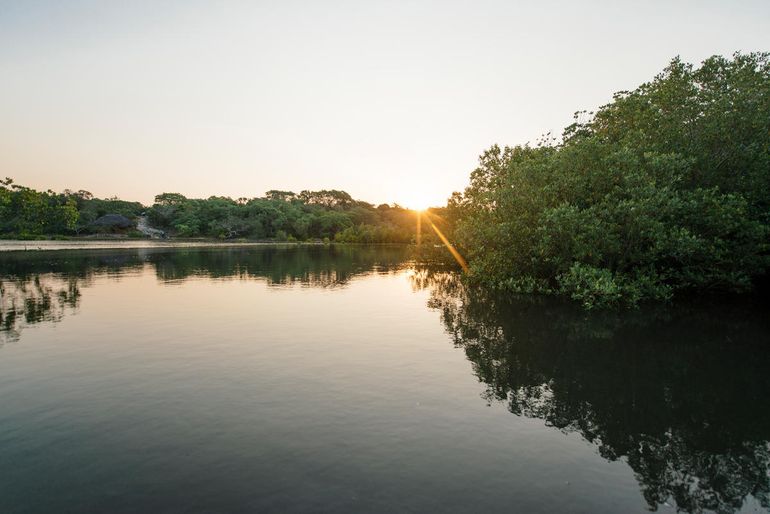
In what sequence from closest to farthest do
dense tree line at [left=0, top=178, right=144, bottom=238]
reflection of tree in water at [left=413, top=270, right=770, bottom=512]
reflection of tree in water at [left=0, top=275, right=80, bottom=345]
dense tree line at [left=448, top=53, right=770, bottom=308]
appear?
reflection of tree in water at [left=413, top=270, right=770, bottom=512]
reflection of tree in water at [left=0, top=275, right=80, bottom=345]
dense tree line at [left=448, top=53, right=770, bottom=308]
dense tree line at [left=0, top=178, right=144, bottom=238]

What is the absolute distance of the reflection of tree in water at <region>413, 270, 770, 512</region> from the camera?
1077 centimetres

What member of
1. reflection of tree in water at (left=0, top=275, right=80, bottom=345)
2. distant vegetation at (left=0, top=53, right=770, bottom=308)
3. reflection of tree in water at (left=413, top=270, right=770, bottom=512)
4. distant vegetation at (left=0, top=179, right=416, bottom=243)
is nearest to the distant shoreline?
distant vegetation at (left=0, top=179, right=416, bottom=243)

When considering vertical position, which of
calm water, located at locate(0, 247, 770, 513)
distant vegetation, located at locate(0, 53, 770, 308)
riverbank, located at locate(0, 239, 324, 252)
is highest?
distant vegetation, located at locate(0, 53, 770, 308)

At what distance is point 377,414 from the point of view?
13.5 metres

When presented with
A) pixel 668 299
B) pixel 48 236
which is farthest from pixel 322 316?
pixel 48 236

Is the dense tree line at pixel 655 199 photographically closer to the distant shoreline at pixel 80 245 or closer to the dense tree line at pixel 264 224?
the distant shoreline at pixel 80 245

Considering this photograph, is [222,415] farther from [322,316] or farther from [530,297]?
[530,297]

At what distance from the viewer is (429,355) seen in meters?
20.6

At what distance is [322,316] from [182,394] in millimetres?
14504

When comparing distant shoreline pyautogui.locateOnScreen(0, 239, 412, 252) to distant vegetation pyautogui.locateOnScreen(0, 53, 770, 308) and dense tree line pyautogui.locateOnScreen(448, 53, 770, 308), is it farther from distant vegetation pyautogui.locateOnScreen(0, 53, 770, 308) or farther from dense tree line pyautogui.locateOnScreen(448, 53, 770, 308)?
dense tree line pyautogui.locateOnScreen(448, 53, 770, 308)

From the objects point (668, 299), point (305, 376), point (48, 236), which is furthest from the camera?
point (48, 236)

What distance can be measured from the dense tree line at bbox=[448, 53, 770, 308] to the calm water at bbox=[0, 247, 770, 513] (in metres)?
7.89

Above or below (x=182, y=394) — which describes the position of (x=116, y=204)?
above

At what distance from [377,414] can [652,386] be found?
35.8ft
